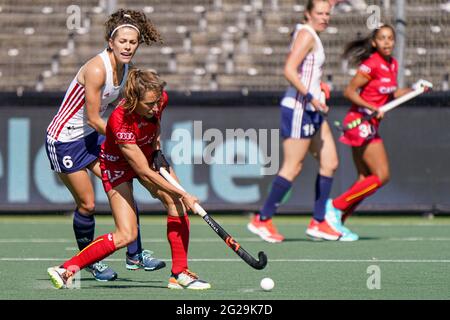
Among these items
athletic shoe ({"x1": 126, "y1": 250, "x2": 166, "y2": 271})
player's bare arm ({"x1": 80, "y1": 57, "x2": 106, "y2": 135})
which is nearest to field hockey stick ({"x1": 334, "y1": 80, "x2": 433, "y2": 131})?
athletic shoe ({"x1": 126, "y1": 250, "x2": 166, "y2": 271})

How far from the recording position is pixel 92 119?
312 inches

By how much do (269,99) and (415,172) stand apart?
5.83ft

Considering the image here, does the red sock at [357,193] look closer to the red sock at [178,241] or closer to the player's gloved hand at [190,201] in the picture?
the red sock at [178,241]

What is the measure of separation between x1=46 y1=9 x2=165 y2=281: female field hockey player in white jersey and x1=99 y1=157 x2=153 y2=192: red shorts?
1.31ft

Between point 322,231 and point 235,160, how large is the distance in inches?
108

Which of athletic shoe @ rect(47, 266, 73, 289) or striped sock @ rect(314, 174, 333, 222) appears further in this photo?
striped sock @ rect(314, 174, 333, 222)

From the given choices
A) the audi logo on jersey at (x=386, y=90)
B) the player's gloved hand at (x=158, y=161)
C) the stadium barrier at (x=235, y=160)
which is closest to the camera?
the player's gloved hand at (x=158, y=161)

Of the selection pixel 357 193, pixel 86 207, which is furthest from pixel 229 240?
pixel 357 193

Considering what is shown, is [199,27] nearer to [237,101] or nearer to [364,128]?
[237,101]

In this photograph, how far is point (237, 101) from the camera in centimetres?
1362

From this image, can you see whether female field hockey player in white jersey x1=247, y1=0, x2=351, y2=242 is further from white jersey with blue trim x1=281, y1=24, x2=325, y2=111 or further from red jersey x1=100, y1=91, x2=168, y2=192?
red jersey x1=100, y1=91, x2=168, y2=192

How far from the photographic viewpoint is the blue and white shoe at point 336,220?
1079cm

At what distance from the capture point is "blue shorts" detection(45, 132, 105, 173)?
823cm

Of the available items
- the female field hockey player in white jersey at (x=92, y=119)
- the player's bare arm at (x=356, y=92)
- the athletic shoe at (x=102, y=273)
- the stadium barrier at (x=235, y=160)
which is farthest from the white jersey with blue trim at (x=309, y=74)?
the athletic shoe at (x=102, y=273)
